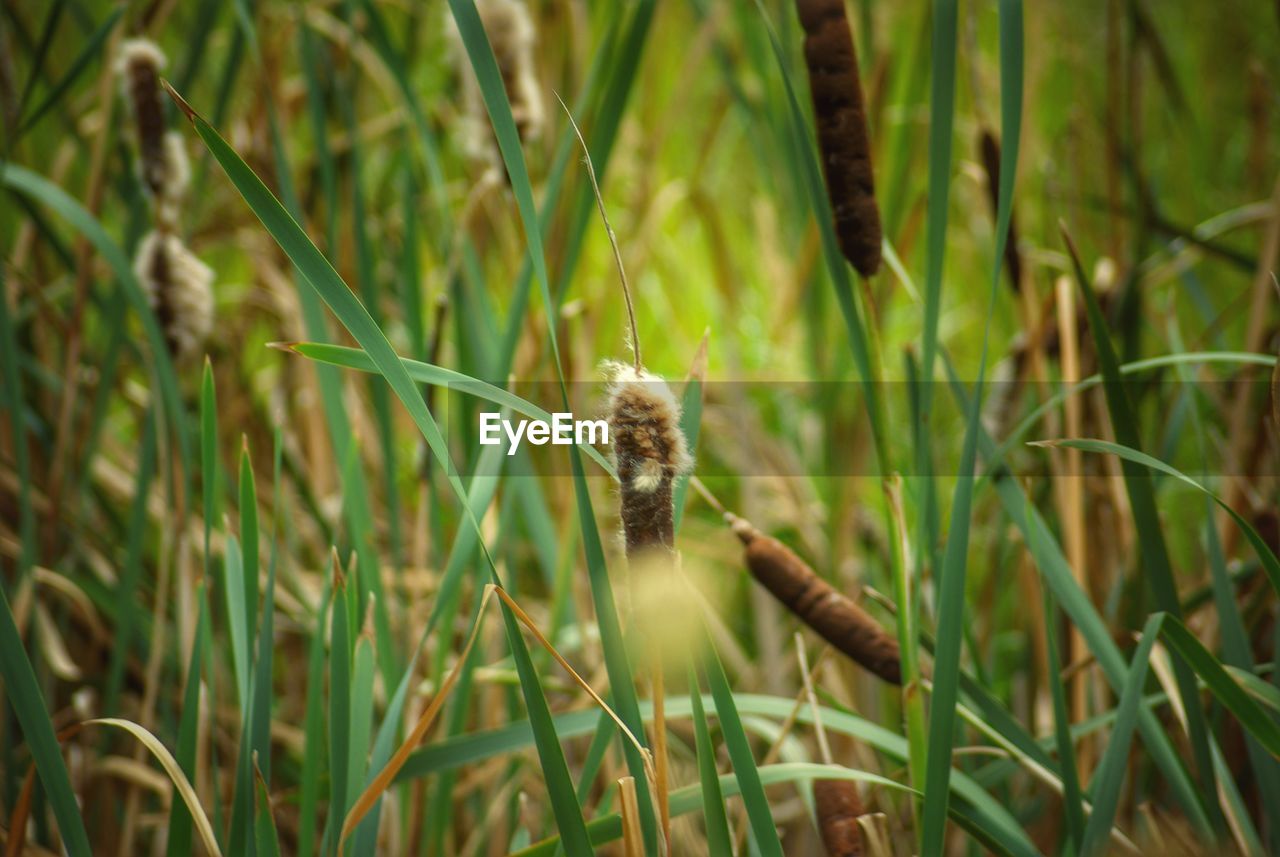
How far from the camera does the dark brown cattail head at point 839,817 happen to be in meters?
0.45

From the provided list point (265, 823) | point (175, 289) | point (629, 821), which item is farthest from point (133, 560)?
point (629, 821)

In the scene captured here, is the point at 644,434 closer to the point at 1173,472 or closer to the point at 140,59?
the point at 1173,472

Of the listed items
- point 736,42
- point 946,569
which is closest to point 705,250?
point 736,42

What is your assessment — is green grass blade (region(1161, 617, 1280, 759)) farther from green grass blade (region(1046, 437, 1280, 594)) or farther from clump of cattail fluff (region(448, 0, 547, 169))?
clump of cattail fluff (region(448, 0, 547, 169))

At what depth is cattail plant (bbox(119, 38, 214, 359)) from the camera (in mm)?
626

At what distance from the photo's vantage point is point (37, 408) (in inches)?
35.0

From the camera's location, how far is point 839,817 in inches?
17.9

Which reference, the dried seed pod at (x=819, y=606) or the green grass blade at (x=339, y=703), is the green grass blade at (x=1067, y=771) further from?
the green grass blade at (x=339, y=703)

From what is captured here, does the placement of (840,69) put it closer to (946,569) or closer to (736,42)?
(946,569)

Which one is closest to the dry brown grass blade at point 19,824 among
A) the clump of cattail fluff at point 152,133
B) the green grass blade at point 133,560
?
the green grass blade at point 133,560

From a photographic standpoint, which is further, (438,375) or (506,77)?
(506,77)

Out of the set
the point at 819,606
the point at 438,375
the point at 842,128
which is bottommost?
the point at 819,606

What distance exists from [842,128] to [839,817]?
1.13 ft

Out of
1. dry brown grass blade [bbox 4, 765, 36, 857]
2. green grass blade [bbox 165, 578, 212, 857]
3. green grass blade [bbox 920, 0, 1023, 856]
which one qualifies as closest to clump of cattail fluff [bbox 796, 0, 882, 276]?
green grass blade [bbox 920, 0, 1023, 856]
